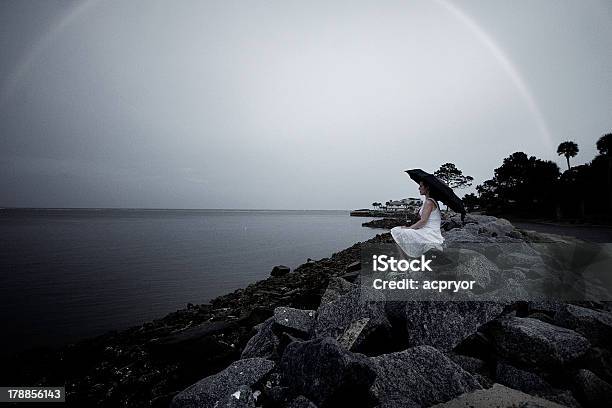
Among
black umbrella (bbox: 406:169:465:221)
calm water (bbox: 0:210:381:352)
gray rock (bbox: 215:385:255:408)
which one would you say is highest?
black umbrella (bbox: 406:169:465:221)

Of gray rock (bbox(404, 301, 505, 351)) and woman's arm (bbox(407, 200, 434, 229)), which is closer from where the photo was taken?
gray rock (bbox(404, 301, 505, 351))

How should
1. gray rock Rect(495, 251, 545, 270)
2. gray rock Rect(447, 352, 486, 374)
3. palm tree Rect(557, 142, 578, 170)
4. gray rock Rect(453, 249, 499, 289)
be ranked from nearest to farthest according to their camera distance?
gray rock Rect(447, 352, 486, 374) → gray rock Rect(453, 249, 499, 289) → gray rock Rect(495, 251, 545, 270) → palm tree Rect(557, 142, 578, 170)

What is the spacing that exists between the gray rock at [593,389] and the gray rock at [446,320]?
1101mm

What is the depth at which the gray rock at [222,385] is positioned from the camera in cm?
360

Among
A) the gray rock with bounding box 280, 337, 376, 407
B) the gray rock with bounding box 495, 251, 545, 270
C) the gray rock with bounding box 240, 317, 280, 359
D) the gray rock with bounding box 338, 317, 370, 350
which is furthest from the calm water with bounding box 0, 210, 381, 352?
the gray rock with bounding box 495, 251, 545, 270

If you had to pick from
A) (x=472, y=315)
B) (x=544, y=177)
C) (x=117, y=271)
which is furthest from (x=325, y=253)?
(x=544, y=177)

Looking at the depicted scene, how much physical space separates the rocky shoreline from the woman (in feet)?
4.22

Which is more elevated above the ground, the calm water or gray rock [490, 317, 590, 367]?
gray rock [490, 317, 590, 367]

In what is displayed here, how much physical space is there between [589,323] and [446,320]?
Answer: 204 cm

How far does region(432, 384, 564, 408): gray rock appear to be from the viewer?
2.95 meters

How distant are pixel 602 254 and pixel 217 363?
964 cm

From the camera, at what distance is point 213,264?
23.0 meters

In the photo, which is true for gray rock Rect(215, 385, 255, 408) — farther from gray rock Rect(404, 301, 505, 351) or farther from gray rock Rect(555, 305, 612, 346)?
gray rock Rect(555, 305, 612, 346)

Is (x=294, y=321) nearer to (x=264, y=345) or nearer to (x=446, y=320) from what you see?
(x=264, y=345)
